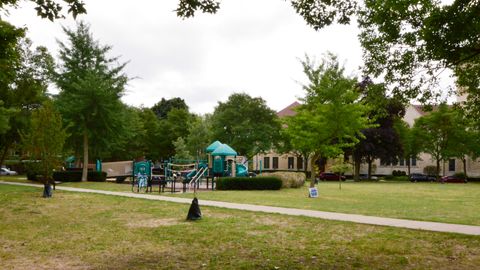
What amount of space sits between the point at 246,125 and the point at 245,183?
27.2 meters

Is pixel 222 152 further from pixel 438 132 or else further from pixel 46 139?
pixel 438 132

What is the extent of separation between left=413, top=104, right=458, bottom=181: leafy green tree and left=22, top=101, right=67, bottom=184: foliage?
151 feet

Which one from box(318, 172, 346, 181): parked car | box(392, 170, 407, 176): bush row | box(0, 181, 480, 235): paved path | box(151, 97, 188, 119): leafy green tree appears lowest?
box(0, 181, 480, 235): paved path

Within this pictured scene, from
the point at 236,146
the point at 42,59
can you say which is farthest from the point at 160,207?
the point at 236,146

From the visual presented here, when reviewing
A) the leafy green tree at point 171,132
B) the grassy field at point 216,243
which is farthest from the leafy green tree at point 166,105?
the grassy field at point 216,243

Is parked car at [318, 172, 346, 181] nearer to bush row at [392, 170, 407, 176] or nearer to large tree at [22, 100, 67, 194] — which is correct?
bush row at [392, 170, 407, 176]

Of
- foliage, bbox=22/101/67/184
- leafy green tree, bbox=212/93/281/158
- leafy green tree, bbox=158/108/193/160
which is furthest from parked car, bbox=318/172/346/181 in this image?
foliage, bbox=22/101/67/184

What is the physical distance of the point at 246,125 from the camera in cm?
5416

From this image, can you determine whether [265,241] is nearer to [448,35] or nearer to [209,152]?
[448,35]

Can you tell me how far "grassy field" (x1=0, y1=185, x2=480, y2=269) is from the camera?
784cm

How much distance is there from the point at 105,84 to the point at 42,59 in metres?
12.4

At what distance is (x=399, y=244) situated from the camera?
9.44 meters

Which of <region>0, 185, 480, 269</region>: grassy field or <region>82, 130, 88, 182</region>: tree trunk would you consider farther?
<region>82, 130, 88, 182</region>: tree trunk

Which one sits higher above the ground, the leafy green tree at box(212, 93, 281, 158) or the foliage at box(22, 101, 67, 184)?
the leafy green tree at box(212, 93, 281, 158)
